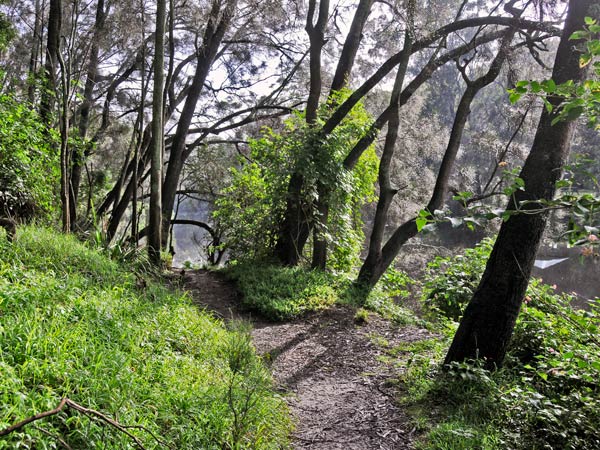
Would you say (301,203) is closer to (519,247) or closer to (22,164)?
(22,164)

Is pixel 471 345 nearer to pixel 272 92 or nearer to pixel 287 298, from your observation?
pixel 287 298

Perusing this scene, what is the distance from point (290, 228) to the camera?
8750 mm

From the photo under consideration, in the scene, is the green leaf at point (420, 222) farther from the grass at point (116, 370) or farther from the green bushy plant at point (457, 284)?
the green bushy plant at point (457, 284)

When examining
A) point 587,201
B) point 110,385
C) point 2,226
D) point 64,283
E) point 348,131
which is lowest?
point 110,385

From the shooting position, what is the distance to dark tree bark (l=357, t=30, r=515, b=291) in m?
7.09

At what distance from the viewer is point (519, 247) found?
12.5 ft

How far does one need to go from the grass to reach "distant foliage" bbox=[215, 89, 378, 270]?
4.62 m

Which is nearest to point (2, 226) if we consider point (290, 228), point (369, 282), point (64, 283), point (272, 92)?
point (64, 283)

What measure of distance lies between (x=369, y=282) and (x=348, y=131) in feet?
10.1

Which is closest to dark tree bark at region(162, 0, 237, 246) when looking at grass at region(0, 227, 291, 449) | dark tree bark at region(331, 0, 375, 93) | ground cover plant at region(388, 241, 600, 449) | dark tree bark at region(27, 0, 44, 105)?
dark tree bark at region(331, 0, 375, 93)

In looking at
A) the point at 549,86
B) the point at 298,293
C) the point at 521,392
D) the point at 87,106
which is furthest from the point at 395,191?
the point at 87,106

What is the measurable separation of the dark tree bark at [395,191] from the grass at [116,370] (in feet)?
13.7

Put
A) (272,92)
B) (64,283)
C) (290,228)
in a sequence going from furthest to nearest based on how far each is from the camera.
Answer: (272,92) → (290,228) → (64,283)

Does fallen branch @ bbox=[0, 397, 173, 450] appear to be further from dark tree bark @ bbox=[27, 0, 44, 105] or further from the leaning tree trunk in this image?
dark tree bark @ bbox=[27, 0, 44, 105]
